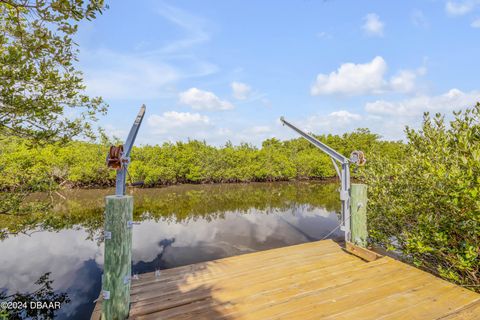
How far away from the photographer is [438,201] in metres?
4.00

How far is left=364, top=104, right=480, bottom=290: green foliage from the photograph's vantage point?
3.49 m

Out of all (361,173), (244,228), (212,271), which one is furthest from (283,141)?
(212,271)

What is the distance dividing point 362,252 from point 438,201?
4.87 ft

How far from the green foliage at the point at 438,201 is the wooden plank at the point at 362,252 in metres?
0.60

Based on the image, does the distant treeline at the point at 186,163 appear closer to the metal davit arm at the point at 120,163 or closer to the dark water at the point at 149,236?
the dark water at the point at 149,236

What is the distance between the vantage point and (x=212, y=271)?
4008 millimetres

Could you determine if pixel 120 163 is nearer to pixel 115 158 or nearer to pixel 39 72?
pixel 115 158

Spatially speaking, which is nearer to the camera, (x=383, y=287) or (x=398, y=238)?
(x=383, y=287)

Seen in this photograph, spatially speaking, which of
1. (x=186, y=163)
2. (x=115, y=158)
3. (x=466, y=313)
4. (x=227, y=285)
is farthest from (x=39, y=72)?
(x=186, y=163)

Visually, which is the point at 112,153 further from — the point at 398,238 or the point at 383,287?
the point at 398,238

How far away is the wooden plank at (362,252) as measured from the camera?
13.4 ft

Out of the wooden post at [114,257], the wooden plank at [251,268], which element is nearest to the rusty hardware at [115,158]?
the wooden post at [114,257]

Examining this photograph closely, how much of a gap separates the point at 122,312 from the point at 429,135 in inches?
A: 255

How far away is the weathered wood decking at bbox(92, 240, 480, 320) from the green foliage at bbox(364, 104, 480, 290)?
74 cm
